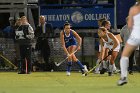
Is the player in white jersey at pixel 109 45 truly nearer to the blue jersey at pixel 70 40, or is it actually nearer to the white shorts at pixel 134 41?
the blue jersey at pixel 70 40

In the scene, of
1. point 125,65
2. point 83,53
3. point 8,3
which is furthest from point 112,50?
point 8,3

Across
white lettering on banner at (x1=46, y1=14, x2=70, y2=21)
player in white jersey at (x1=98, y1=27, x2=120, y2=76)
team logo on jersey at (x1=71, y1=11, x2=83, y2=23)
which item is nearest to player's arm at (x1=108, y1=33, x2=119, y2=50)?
player in white jersey at (x1=98, y1=27, x2=120, y2=76)

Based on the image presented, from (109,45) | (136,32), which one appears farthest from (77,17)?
(136,32)

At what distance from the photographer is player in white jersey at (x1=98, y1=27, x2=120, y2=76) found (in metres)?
17.9

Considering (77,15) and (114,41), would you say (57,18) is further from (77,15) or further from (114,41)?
(114,41)

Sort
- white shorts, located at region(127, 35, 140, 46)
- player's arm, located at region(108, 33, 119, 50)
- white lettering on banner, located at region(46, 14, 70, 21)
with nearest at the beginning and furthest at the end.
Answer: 1. white shorts, located at region(127, 35, 140, 46)
2. player's arm, located at region(108, 33, 119, 50)
3. white lettering on banner, located at region(46, 14, 70, 21)

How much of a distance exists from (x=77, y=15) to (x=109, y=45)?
20.4 ft

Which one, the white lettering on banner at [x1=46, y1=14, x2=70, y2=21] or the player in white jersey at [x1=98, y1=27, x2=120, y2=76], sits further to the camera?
the white lettering on banner at [x1=46, y1=14, x2=70, y2=21]

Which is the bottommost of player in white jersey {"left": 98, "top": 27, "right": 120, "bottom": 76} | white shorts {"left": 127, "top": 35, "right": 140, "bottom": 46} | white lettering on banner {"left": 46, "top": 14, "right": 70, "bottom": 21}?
player in white jersey {"left": 98, "top": 27, "right": 120, "bottom": 76}

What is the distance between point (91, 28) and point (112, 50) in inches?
258

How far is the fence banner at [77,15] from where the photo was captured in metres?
24.1

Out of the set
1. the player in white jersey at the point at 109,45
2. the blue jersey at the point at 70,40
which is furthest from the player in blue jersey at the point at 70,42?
the player in white jersey at the point at 109,45

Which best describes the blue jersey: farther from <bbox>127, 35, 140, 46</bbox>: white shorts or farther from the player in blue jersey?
<bbox>127, 35, 140, 46</bbox>: white shorts

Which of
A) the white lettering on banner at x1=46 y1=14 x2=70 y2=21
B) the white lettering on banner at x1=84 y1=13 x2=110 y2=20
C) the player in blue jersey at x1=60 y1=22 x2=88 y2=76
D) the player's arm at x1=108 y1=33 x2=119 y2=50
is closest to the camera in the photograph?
the player's arm at x1=108 y1=33 x2=119 y2=50
